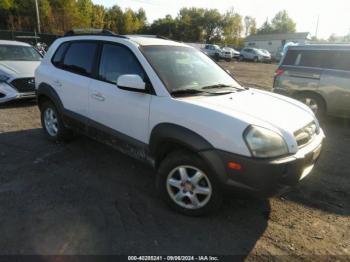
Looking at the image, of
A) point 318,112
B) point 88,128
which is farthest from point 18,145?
point 318,112

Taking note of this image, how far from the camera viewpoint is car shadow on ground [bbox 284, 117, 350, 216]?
3.71 metres

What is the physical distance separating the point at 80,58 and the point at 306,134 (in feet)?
10.8

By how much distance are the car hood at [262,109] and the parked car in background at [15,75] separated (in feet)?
20.1

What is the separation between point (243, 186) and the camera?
286 centimetres

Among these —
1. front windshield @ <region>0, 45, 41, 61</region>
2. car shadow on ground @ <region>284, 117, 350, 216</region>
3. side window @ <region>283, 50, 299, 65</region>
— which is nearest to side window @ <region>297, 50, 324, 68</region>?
side window @ <region>283, 50, 299, 65</region>

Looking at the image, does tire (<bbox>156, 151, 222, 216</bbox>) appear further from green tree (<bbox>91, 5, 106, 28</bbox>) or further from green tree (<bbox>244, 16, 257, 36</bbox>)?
green tree (<bbox>244, 16, 257, 36</bbox>)

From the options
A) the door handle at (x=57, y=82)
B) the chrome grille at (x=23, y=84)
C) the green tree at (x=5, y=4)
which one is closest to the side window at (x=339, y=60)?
the door handle at (x=57, y=82)

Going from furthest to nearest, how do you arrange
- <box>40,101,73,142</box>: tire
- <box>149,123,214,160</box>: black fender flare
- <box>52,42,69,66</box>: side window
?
1. <box>40,101,73,142</box>: tire
2. <box>52,42,69,66</box>: side window
3. <box>149,123,214,160</box>: black fender flare

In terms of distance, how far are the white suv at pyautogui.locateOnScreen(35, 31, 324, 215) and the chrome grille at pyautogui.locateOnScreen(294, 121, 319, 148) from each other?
0.04ft

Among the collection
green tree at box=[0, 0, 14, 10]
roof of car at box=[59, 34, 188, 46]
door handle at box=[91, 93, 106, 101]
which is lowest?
door handle at box=[91, 93, 106, 101]

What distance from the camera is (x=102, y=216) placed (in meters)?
3.30

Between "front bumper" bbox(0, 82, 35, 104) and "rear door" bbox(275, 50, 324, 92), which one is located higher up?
"rear door" bbox(275, 50, 324, 92)

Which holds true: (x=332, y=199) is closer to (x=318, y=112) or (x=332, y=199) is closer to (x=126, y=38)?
(x=126, y=38)

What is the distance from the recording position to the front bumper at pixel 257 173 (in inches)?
109
